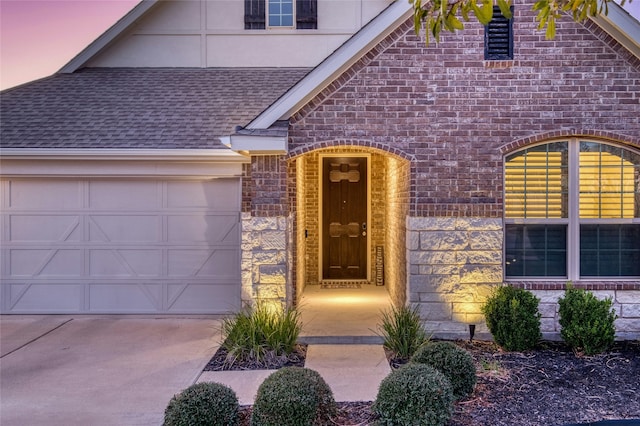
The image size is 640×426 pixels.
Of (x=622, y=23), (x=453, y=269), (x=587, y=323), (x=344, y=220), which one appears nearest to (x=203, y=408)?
(x=453, y=269)

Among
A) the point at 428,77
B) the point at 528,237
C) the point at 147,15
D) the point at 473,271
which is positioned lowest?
the point at 473,271

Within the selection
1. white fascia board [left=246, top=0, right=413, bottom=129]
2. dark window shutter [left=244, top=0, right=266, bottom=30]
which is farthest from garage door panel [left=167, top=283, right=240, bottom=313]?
dark window shutter [left=244, top=0, right=266, bottom=30]

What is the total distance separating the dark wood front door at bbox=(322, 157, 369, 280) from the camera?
10.5m

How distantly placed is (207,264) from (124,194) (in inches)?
72.4

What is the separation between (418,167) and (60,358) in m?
5.27

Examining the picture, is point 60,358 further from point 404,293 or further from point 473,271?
point 473,271

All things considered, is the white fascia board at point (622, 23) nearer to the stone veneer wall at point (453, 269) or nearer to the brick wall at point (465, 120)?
the brick wall at point (465, 120)

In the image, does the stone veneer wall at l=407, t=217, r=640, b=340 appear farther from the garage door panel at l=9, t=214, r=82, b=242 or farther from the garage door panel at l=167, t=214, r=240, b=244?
the garage door panel at l=9, t=214, r=82, b=242

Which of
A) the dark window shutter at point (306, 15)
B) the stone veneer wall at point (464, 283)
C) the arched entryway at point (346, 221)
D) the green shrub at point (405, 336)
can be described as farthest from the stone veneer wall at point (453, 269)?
the dark window shutter at point (306, 15)

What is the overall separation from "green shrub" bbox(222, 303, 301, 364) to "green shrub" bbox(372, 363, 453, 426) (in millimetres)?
2190

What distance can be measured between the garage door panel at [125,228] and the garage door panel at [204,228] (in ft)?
0.90

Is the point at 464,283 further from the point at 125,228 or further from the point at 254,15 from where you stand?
the point at 254,15

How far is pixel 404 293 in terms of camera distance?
7273mm

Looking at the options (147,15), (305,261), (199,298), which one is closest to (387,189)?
(305,261)
